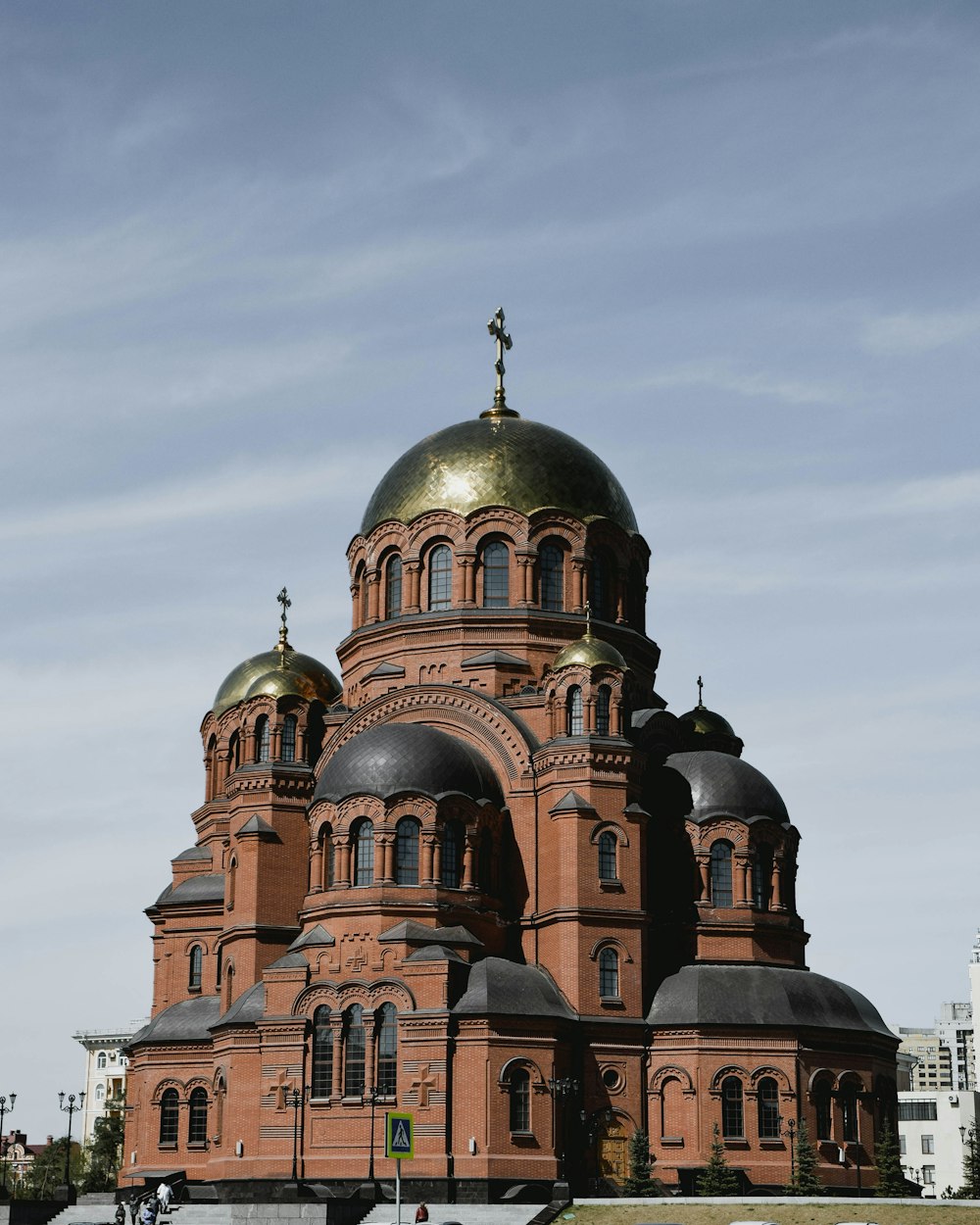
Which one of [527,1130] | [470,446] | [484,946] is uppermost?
[470,446]

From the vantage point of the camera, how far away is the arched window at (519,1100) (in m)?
40.1

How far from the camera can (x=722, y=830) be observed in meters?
45.6

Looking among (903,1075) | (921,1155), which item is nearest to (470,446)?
(921,1155)

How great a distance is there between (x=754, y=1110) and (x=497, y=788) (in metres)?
9.49

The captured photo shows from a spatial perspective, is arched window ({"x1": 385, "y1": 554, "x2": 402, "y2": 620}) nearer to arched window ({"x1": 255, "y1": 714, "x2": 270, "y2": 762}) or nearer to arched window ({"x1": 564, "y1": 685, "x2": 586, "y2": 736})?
arched window ({"x1": 255, "y1": 714, "x2": 270, "y2": 762})

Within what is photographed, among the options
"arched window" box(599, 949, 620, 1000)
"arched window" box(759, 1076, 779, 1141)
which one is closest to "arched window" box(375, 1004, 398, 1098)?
"arched window" box(599, 949, 620, 1000)

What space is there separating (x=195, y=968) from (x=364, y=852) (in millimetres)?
9636

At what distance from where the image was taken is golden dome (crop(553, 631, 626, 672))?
4472 cm

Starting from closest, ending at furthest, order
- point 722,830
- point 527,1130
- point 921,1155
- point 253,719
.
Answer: point 527,1130 → point 722,830 → point 253,719 → point 921,1155

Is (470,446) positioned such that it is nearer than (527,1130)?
No

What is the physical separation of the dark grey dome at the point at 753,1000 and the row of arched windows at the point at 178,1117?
38.6 feet

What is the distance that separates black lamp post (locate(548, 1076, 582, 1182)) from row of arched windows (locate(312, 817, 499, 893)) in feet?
16.4

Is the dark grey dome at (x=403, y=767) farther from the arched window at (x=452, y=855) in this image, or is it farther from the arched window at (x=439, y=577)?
the arched window at (x=439, y=577)

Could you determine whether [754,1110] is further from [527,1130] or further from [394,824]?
[394,824]
